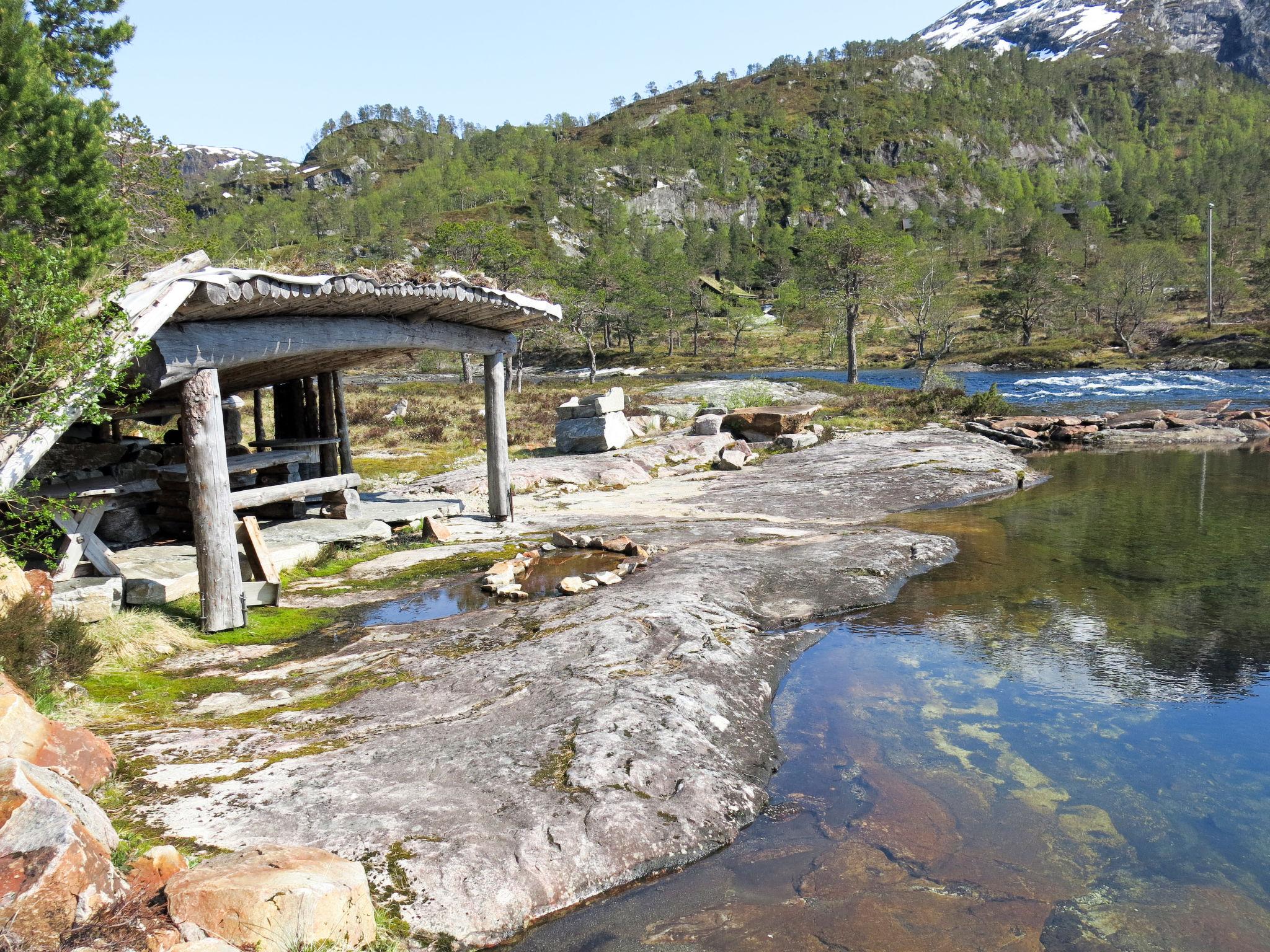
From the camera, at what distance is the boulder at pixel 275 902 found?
3463mm

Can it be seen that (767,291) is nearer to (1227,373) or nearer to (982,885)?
(1227,373)

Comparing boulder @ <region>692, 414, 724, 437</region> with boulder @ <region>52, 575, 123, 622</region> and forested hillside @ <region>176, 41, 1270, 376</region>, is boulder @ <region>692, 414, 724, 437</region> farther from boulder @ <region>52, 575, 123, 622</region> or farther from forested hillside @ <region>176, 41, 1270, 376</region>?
boulder @ <region>52, 575, 123, 622</region>

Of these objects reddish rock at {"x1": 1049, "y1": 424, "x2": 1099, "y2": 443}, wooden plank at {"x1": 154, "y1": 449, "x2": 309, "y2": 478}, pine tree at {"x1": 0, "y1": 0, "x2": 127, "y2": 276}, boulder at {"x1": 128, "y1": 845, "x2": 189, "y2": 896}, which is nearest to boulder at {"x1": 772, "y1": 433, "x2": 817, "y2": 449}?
reddish rock at {"x1": 1049, "y1": 424, "x2": 1099, "y2": 443}

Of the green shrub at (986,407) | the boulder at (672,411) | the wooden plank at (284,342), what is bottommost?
the green shrub at (986,407)

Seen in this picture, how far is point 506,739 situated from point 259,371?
10.3 meters

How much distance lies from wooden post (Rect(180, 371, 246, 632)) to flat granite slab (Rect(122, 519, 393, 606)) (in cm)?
81

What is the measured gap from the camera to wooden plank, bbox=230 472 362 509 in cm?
1199

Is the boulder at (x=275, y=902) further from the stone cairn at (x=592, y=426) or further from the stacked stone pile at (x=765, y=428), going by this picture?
the stacked stone pile at (x=765, y=428)

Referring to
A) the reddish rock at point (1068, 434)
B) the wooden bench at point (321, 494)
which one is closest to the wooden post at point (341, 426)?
the wooden bench at point (321, 494)

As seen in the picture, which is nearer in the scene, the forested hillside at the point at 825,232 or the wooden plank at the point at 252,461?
the wooden plank at the point at 252,461

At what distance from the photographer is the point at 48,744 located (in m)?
4.86

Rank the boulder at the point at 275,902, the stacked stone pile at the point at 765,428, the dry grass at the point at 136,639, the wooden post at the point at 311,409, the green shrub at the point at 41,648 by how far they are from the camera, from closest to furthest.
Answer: the boulder at the point at 275,902 → the green shrub at the point at 41,648 → the dry grass at the point at 136,639 → the wooden post at the point at 311,409 → the stacked stone pile at the point at 765,428

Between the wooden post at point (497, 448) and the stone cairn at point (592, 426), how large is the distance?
8.61 metres

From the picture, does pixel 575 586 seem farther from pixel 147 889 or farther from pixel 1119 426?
pixel 1119 426
